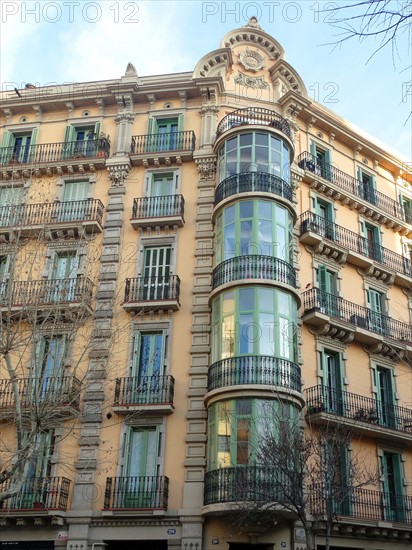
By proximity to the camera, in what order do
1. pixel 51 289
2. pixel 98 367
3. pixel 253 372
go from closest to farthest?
pixel 253 372, pixel 98 367, pixel 51 289

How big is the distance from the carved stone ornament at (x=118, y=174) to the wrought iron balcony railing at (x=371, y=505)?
495 inches

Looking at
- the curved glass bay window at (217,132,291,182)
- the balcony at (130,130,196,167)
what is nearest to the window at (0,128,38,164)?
the balcony at (130,130,196,167)

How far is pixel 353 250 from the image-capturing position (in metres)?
24.9

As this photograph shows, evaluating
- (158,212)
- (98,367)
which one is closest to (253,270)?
(158,212)

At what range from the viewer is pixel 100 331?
20672mm

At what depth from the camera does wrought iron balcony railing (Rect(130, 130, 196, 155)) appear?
80.3 ft

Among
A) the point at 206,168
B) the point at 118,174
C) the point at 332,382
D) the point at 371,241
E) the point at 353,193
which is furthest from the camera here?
the point at 371,241

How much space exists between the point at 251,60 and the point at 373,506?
56.7 feet

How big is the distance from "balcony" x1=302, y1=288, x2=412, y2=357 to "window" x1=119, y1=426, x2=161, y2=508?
21.0 feet

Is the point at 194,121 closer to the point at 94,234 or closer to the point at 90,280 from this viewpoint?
the point at 94,234

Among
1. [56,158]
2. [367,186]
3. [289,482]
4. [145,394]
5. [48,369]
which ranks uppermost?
[367,186]

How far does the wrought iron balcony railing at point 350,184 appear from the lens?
2528 cm

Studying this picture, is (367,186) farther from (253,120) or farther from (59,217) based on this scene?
(59,217)

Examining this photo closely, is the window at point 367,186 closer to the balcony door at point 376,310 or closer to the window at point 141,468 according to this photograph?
the balcony door at point 376,310
